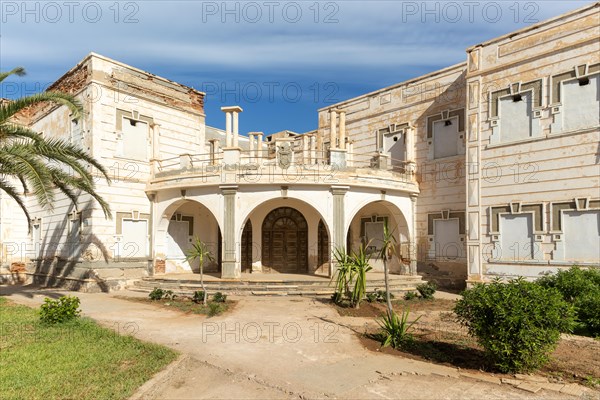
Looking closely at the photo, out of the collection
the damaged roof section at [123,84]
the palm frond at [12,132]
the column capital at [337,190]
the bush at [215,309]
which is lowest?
the bush at [215,309]

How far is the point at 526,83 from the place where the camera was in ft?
48.9

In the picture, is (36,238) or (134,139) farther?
(36,238)

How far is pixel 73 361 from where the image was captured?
7.47m

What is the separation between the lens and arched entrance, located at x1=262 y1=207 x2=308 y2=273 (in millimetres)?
19094

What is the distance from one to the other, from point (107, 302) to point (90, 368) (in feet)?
25.4

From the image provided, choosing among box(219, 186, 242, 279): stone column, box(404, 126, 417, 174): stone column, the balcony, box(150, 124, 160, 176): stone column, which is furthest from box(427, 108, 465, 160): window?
box(150, 124, 160, 176): stone column

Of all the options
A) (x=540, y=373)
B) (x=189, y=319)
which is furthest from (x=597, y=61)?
(x=189, y=319)

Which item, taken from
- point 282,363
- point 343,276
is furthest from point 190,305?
point 282,363

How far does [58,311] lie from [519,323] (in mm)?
10111

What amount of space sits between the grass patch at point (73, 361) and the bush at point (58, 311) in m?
0.19

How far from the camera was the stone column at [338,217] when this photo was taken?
16031mm

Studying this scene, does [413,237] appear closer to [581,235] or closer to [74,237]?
[581,235]

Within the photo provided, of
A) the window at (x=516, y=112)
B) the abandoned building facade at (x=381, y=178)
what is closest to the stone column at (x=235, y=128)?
the abandoned building facade at (x=381, y=178)

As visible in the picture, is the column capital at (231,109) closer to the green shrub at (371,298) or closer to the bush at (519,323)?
the green shrub at (371,298)
